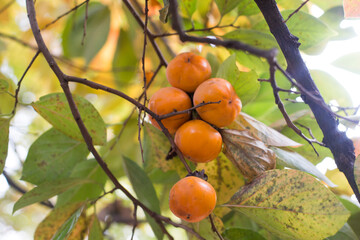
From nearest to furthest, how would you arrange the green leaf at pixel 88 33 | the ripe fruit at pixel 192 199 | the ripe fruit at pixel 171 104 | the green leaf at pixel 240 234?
the ripe fruit at pixel 192 199, the ripe fruit at pixel 171 104, the green leaf at pixel 240 234, the green leaf at pixel 88 33

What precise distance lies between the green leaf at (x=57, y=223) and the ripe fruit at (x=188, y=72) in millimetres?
364

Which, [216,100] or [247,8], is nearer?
[216,100]

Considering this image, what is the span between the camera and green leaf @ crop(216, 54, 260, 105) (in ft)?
2.26

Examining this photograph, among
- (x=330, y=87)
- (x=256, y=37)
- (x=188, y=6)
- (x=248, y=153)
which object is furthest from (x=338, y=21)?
(x=248, y=153)

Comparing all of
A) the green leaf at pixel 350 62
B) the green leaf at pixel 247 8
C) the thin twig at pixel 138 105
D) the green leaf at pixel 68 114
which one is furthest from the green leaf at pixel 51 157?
the green leaf at pixel 350 62

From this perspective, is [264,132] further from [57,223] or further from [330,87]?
[57,223]

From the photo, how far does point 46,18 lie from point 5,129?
0.92 meters

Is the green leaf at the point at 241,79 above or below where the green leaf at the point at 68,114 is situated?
above

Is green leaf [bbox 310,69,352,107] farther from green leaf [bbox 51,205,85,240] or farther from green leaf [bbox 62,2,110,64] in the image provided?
green leaf [bbox 62,2,110,64]

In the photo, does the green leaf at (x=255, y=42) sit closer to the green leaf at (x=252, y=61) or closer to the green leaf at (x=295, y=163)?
the green leaf at (x=252, y=61)

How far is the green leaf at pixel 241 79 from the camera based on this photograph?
689mm

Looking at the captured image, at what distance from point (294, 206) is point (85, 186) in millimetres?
535

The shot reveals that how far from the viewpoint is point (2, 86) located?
28.9 inches

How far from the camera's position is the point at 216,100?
0.59 meters
